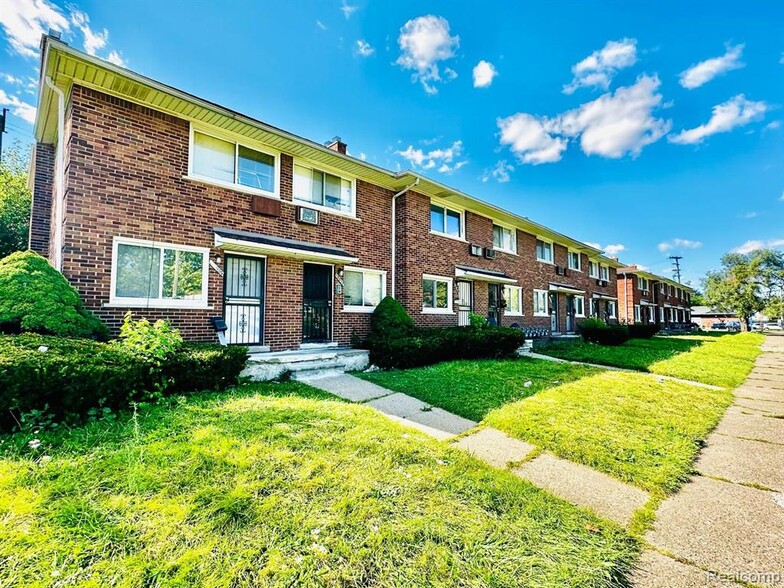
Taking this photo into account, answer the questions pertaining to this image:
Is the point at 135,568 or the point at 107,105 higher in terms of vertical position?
the point at 107,105

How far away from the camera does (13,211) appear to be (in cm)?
1909

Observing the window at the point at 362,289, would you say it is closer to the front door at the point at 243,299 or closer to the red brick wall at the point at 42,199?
the front door at the point at 243,299

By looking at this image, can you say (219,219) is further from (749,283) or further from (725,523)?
(749,283)

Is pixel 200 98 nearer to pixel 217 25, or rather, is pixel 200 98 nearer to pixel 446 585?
pixel 217 25

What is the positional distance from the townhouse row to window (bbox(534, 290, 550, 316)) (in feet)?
23.9

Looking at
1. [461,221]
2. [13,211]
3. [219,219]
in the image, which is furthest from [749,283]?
[13,211]

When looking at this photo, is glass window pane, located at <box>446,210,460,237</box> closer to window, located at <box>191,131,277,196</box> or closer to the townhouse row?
the townhouse row

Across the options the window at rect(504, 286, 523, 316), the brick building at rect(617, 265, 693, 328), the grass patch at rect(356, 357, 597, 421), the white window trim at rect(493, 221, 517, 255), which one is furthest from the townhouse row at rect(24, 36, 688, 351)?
the brick building at rect(617, 265, 693, 328)

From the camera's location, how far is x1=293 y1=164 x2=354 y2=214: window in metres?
10.2

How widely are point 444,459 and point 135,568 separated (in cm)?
275

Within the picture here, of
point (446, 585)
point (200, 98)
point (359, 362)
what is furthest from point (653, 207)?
point (446, 585)

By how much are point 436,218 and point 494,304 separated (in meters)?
5.23

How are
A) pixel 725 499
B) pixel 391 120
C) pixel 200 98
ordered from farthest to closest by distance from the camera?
pixel 391 120, pixel 200 98, pixel 725 499

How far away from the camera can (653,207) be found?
29.5 meters
